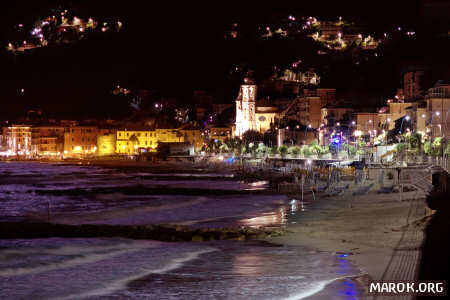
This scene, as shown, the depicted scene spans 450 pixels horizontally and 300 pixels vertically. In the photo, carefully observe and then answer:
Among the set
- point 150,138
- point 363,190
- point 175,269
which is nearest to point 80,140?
point 150,138

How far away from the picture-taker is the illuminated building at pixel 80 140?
521ft

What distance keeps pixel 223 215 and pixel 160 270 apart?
1029 cm

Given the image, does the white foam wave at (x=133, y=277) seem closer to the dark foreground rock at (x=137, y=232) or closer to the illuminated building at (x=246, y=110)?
the dark foreground rock at (x=137, y=232)

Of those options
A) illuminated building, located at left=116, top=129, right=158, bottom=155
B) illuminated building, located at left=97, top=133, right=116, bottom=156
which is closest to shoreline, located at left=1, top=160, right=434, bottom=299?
illuminated building, located at left=116, top=129, right=158, bottom=155

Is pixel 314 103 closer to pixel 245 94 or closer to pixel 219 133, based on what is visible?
pixel 245 94

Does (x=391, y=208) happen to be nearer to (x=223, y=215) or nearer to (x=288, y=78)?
(x=223, y=215)

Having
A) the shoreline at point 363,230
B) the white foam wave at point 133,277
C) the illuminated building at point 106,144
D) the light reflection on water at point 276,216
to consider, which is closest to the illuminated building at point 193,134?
the illuminated building at point 106,144

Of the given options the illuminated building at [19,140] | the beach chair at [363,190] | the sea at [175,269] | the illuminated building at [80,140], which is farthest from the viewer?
the illuminated building at [19,140]

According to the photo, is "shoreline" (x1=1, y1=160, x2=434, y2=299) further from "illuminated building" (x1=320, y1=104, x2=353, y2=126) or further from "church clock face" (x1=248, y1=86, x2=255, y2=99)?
"church clock face" (x1=248, y1=86, x2=255, y2=99)

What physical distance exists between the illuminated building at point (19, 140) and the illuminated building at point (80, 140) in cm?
1702

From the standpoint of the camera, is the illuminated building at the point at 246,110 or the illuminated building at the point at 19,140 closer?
the illuminated building at the point at 246,110

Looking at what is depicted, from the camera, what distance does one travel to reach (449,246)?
11969mm

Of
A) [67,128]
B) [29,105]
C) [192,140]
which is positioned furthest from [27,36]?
[192,140]

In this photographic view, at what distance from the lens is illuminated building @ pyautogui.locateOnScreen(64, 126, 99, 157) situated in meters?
159
